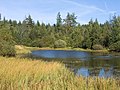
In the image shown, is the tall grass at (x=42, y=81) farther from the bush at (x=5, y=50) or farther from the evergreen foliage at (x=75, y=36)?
the evergreen foliage at (x=75, y=36)

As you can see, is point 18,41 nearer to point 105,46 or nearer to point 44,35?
point 44,35

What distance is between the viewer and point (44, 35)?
9369 cm

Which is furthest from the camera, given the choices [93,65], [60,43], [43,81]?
[60,43]

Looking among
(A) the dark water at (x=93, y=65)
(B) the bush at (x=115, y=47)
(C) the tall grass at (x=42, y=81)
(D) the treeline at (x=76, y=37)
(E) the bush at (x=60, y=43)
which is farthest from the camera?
(E) the bush at (x=60, y=43)

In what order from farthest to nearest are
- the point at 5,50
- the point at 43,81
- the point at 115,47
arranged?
the point at 115,47
the point at 5,50
the point at 43,81

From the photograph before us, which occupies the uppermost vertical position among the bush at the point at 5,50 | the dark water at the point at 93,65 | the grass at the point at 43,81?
the bush at the point at 5,50

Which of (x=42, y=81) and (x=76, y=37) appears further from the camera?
(x=76, y=37)

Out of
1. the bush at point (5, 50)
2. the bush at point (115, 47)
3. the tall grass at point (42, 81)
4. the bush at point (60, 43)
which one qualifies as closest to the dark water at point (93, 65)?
the bush at point (5, 50)

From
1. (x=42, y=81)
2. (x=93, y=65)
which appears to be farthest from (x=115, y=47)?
(x=42, y=81)

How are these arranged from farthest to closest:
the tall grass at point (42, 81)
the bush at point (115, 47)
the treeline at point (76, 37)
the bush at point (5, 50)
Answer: the treeline at point (76, 37)
the bush at point (115, 47)
the bush at point (5, 50)
the tall grass at point (42, 81)

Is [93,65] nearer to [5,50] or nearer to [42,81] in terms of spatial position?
[5,50]

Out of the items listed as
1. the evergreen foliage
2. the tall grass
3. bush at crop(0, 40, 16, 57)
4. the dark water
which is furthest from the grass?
the evergreen foliage

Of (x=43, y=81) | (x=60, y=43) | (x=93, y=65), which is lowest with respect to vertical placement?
(x=93, y=65)

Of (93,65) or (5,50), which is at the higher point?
(5,50)
